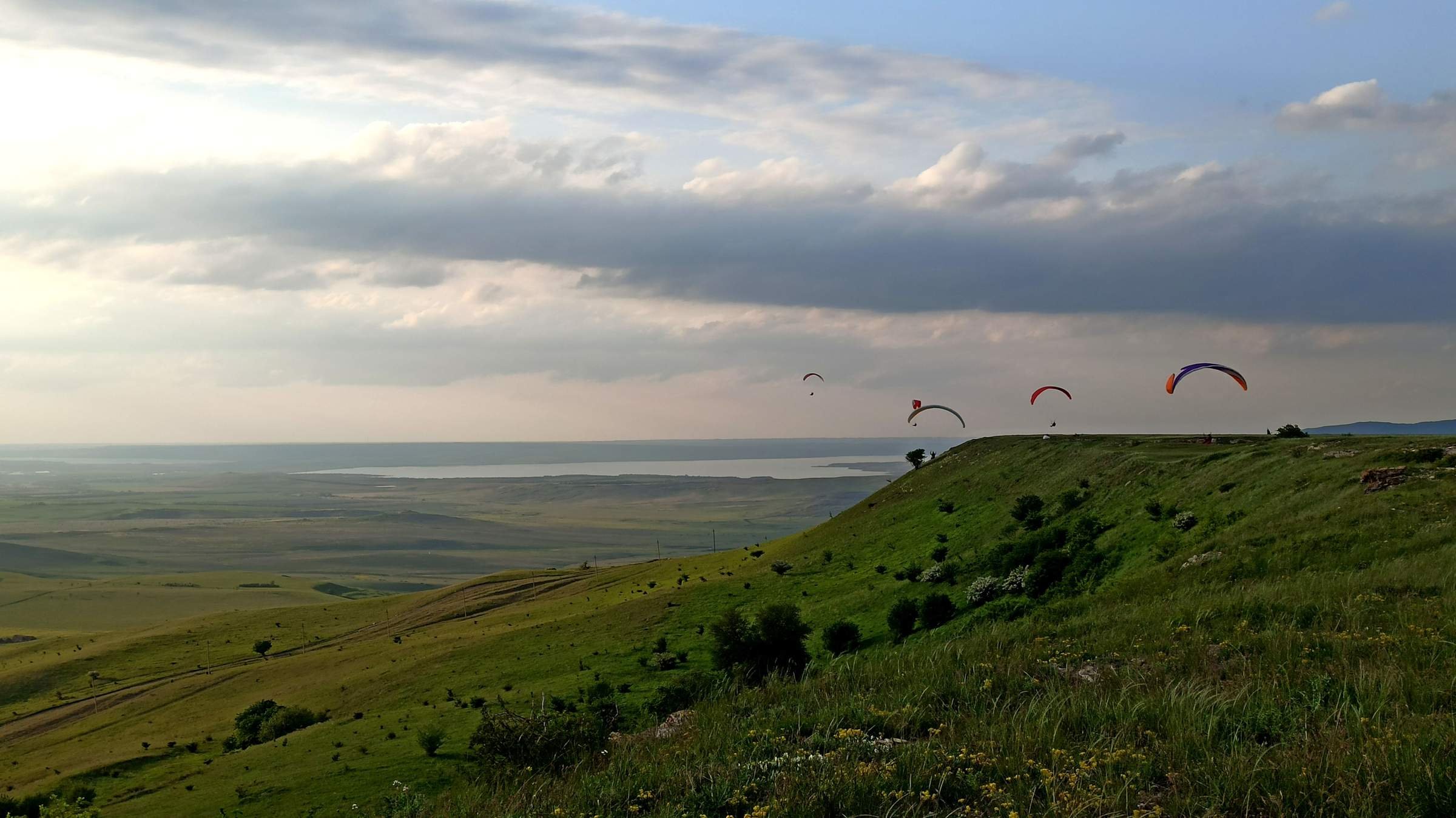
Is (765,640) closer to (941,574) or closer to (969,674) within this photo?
(941,574)

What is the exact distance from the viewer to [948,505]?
78.5 m

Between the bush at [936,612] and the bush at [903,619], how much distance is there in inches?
20.5

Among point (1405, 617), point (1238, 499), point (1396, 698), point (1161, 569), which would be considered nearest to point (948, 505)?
point (1238, 499)

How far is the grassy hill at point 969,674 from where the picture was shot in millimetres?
9039

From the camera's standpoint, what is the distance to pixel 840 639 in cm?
4791

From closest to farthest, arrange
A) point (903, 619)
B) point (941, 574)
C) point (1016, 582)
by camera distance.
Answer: point (1016, 582) → point (903, 619) → point (941, 574)

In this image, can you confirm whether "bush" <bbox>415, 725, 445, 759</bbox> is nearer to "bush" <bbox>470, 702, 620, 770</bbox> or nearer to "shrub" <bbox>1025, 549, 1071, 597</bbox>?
"bush" <bbox>470, 702, 620, 770</bbox>

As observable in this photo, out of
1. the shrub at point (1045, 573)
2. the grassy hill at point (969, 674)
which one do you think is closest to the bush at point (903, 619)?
the grassy hill at point (969, 674)

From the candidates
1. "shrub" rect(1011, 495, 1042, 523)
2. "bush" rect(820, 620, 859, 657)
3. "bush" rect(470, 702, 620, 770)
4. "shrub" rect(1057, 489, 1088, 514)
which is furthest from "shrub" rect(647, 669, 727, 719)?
"shrub" rect(1057, 489, 1088, 514)

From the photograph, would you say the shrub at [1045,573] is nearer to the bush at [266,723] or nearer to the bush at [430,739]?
the bush at [430,739]

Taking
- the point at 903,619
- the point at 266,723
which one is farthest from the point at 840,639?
the point at 266,723

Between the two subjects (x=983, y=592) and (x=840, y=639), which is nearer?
(x=983, y=592)

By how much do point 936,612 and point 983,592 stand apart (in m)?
2.74

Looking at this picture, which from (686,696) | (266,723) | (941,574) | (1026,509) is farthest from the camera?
(266,723)
